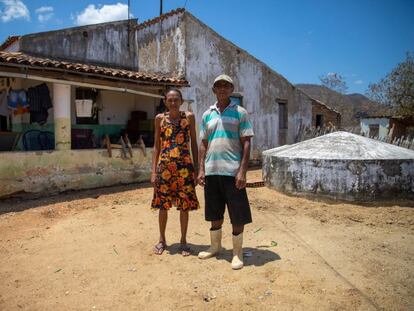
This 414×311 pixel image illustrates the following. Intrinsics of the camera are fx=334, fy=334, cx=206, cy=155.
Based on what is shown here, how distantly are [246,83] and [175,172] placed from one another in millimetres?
9549

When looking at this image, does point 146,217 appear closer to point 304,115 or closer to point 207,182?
point 207,182

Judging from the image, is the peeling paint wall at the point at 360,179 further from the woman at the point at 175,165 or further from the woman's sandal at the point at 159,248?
the woman's sandal at the point at 159,248

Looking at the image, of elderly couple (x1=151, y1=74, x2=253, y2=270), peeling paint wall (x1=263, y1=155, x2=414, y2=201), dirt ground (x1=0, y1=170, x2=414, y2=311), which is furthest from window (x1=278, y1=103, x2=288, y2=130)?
elderly couple (x1=151, y1=74, x2=253, y2=270)

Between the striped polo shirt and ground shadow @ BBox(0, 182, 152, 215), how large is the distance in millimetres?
4463

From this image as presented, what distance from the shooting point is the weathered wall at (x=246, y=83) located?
1045 centimetres

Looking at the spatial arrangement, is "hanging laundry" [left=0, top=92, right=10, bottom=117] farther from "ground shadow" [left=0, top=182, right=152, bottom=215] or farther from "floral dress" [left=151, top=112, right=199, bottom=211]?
"floral dress" [left=151, top=112, right=199, bottom=211]

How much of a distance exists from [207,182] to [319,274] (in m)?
1.35

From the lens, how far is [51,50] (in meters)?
10.3

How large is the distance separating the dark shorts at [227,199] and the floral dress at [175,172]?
0.23 meters

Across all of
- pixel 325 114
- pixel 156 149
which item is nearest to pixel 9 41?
pixel 156 149

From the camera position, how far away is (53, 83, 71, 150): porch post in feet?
24.0

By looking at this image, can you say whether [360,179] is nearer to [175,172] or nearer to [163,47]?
[175,172]

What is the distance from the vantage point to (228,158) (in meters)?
3.13

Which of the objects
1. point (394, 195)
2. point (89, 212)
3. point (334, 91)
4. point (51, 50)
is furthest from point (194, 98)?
point (334, 91)
